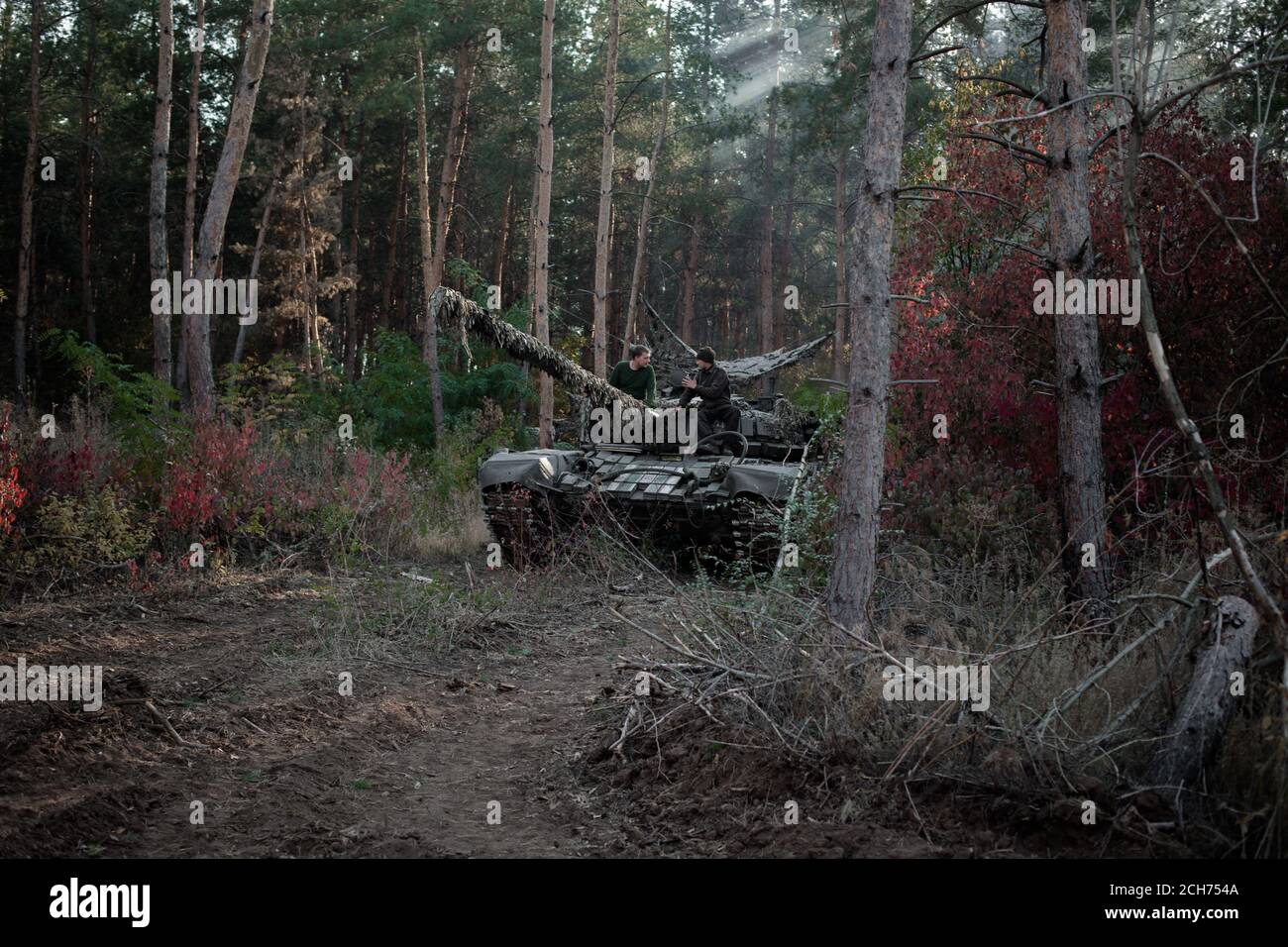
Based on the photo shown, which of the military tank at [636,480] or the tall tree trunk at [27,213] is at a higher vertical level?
the tall tree trunk at [27,213]

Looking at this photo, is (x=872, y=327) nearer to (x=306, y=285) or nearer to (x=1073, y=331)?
(x=1073, y=331)

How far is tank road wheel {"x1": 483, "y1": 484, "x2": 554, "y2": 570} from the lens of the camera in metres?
10.8

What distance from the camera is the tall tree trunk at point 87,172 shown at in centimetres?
2342

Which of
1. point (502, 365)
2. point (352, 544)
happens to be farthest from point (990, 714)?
point (502, 365)

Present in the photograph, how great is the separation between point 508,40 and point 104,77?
1248cm

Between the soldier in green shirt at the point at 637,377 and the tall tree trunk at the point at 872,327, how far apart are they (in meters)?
6.49

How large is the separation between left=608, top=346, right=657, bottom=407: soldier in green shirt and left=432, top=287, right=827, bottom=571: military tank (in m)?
0.75

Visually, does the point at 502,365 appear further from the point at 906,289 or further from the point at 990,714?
the point at 990,714

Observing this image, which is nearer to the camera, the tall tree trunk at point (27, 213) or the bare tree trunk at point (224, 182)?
the bare tree trunk at point (224, 182)

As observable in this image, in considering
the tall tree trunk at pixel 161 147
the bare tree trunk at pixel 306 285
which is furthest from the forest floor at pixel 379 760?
the bare tree trunk at pixel 306 285

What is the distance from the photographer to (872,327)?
19.9ft

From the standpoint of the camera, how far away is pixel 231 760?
5.22 m

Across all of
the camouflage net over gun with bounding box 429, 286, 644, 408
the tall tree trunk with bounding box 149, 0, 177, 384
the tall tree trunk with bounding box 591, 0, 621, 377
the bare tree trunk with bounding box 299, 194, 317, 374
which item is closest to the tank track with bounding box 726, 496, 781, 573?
the camouflage net over gun with bounding box 429, 286, 644, 408

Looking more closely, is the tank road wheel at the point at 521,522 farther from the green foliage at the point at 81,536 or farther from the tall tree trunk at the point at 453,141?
the tall tree trunk at the point at 453,141
